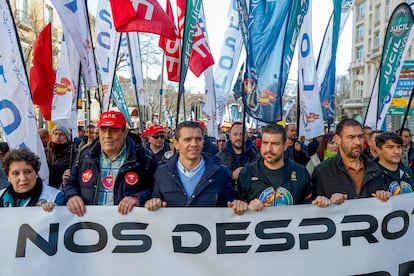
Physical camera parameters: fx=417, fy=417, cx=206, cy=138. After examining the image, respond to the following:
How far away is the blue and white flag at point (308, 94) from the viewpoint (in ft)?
20.1

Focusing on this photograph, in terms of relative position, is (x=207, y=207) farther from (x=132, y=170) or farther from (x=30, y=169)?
(x=30, y=169)

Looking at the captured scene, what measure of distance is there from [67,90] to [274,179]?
397cm

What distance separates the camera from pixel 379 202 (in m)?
3.37

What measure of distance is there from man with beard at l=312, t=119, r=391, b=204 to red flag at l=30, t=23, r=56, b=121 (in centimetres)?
520

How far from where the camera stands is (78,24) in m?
5.46

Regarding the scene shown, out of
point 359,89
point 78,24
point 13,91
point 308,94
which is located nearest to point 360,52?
point 359,89

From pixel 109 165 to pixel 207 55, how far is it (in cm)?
395

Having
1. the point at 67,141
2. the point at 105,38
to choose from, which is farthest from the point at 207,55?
the point at 67,141

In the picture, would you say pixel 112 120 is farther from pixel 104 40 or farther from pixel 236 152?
pixel 104 40

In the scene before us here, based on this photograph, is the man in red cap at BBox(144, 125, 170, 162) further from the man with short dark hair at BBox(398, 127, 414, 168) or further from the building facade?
the building facade

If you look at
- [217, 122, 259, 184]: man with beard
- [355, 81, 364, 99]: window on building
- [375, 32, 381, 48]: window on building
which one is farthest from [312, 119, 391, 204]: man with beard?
[355, 81, 364, 99]: window on building

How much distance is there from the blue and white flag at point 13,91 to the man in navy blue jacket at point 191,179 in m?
1.84

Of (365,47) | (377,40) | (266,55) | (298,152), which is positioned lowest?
(298,152)

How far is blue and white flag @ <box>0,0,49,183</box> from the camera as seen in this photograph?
4.31 m
